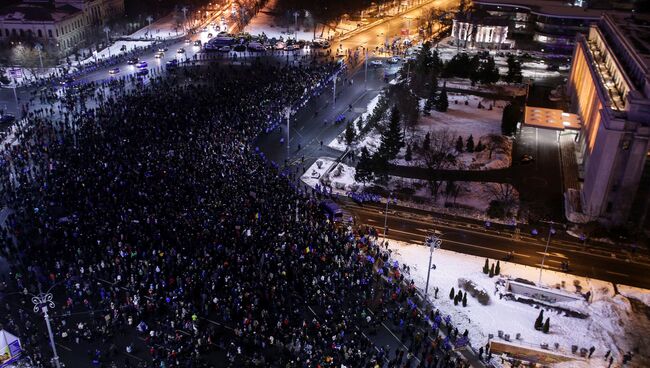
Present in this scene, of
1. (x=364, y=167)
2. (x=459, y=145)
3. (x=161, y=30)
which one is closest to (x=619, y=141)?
(x=459, y=145)

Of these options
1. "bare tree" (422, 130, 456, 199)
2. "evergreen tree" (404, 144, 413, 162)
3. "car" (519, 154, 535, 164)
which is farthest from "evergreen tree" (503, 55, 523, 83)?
"evergreen tree" (404, 144, 413, 162)

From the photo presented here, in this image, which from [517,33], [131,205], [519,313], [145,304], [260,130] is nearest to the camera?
[145,304]

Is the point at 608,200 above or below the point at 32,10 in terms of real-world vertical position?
below

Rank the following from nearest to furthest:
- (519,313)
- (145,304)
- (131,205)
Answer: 1. (145,304)
2. (519,313)
3. (131,205)

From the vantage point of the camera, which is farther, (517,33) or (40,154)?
(517,33)

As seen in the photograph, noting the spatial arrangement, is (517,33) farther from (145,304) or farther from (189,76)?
(145,304)

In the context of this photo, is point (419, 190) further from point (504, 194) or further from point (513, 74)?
point (513, 74)

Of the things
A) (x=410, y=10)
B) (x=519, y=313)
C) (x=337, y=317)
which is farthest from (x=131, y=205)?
(x=410, y=10)

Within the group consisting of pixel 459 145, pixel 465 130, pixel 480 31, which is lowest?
pixel 465 130

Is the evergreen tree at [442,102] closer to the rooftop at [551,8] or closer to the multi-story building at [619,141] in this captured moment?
the multi-story building at [619,141]
